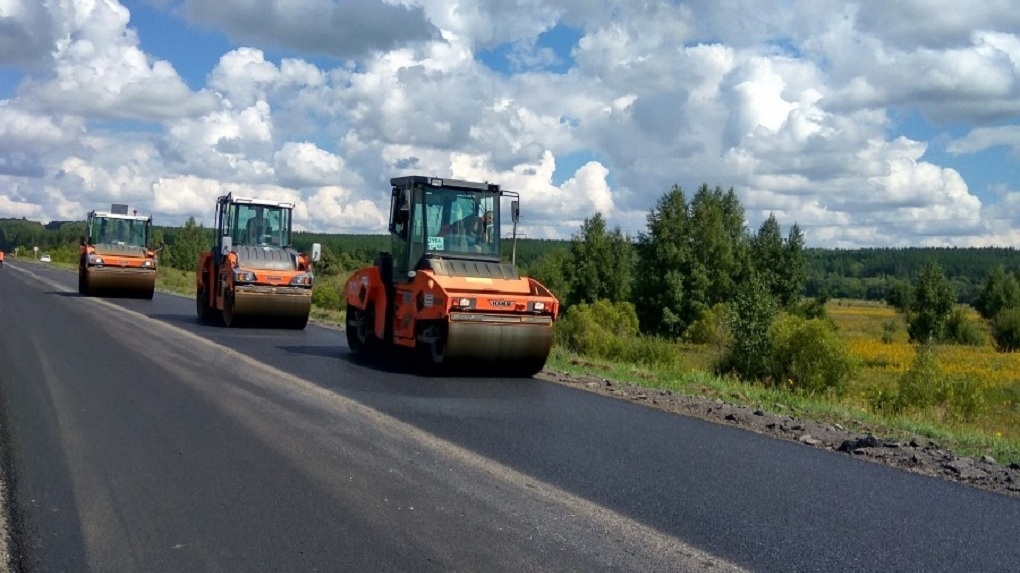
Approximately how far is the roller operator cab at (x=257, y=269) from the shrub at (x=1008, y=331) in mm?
56502

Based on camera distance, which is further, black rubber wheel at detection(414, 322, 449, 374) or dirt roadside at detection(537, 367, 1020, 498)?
black rubber wheel at detection(414, 322, 449, 374)

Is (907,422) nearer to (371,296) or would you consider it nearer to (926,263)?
(371,296)

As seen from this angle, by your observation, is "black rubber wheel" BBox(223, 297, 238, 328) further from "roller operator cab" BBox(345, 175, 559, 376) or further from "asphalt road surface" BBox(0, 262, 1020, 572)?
"asphalt road surface" BBox(0, 262, 1020, 572)

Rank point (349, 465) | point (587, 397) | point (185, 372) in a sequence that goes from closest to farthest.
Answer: point (349, 465)
point (587, 397)
point (185, 372)

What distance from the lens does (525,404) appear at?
448 inches

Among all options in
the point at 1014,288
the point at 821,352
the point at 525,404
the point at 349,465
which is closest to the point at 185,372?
the point at 525,404

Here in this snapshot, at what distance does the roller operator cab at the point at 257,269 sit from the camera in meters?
20.8

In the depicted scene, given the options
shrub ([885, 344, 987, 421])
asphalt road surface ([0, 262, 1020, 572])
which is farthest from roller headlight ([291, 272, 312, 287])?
shrub ([885, 344, 987, 421])

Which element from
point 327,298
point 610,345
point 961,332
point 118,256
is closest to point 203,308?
point 118,256

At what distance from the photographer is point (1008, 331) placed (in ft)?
216

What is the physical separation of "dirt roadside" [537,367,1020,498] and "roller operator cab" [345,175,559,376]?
119cm

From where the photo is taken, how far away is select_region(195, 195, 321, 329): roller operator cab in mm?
20812

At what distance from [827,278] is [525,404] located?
162532 millimetres

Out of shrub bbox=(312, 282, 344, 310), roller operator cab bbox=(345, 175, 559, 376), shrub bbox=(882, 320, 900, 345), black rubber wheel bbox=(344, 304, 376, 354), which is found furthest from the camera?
shrub bbox=(882, 320, 900, 345)
